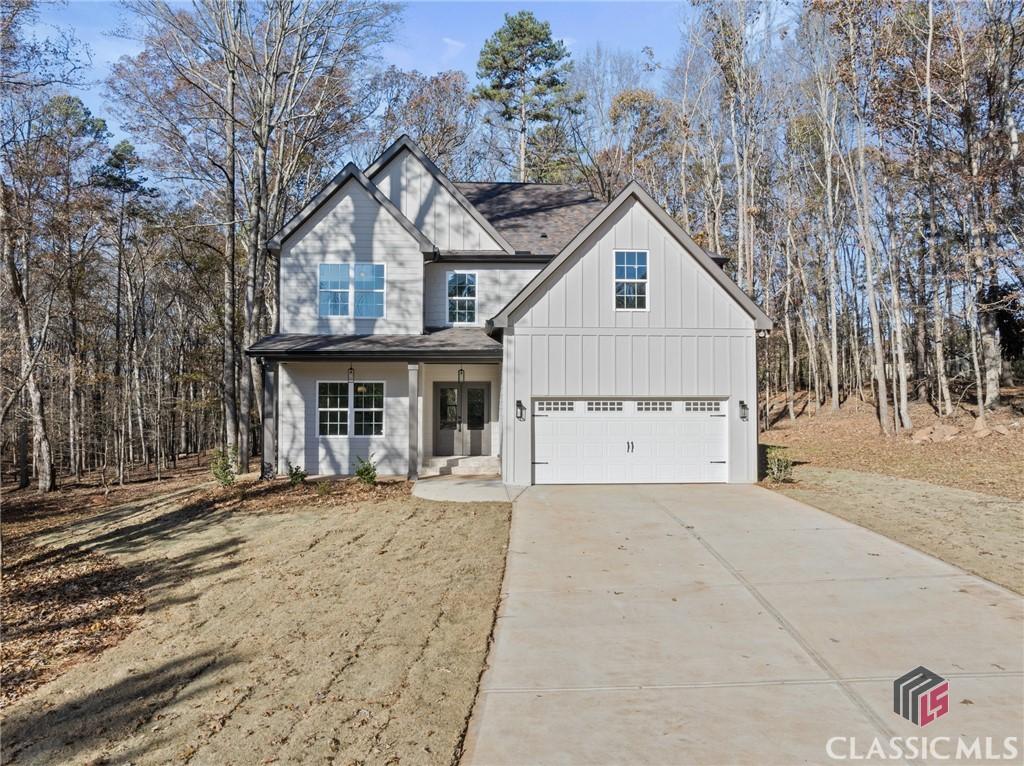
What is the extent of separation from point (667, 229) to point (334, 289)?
8.48 m

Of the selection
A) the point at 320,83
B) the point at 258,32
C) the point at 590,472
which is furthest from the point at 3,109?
the point at 590,472

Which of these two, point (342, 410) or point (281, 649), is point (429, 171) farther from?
point (281, 649)

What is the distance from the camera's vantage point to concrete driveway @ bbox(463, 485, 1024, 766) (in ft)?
12.6

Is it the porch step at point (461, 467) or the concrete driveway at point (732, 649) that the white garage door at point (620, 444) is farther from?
the concrete driveway at point (732, 649)

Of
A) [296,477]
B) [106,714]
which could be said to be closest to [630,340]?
[296,477]

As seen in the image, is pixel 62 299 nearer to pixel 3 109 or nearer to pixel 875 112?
pixel 3 109

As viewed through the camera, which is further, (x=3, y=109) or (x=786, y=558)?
(x=3, y=109)

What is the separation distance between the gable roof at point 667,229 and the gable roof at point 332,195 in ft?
12.0

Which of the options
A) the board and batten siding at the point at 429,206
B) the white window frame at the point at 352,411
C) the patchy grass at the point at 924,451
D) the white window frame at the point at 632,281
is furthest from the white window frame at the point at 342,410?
the patchy grass at the point at 924,451

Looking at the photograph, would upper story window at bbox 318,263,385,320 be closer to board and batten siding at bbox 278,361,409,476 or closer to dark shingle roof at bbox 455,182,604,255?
board and batten siding at bbox 278,361,409,476

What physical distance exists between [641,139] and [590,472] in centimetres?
2152

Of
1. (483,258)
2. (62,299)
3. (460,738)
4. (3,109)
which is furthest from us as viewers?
(62,299)

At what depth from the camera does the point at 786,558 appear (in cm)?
774

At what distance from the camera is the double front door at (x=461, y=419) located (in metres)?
16.7
